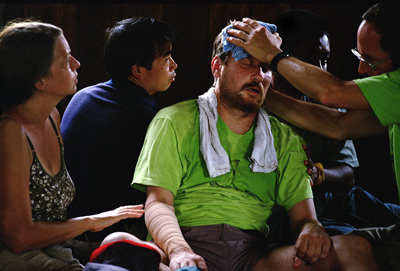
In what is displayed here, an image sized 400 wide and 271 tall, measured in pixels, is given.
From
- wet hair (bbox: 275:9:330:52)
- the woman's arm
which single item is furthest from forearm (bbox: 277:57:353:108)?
the woman's arm

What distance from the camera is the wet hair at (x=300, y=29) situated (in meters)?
2.69

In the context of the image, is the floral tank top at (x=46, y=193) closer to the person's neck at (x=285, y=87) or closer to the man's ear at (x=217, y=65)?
the man's ear at (x=217, y=65)

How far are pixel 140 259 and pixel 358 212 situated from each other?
1.33 m

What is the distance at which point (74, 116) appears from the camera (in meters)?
2.27

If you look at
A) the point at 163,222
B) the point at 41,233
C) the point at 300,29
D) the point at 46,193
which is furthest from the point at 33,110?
the point at 300,29

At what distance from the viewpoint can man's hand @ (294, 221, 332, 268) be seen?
1853mm

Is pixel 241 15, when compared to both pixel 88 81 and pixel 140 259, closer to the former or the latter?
pixel 88 81

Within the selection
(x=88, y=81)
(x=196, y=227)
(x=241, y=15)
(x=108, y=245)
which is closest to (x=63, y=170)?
(x=108, y=245)

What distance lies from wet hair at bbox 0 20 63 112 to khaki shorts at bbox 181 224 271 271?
0.84 meters

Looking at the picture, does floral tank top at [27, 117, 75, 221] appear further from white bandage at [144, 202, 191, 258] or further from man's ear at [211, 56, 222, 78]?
man's ear at [211, 56, 222, 78]

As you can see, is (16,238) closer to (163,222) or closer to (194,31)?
(163,222)

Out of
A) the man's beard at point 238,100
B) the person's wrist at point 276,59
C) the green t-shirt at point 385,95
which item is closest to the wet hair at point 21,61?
the man's beard at point 238,100

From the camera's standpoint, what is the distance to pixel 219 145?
205 cm

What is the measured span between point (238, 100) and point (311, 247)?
710mm
